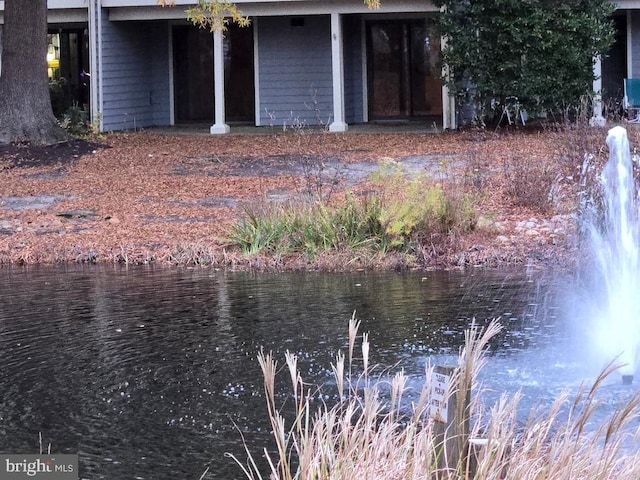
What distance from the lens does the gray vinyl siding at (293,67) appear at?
26406 millimetres

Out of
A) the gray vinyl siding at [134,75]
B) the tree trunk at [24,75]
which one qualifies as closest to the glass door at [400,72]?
the gray vinyl siding at [134,75]

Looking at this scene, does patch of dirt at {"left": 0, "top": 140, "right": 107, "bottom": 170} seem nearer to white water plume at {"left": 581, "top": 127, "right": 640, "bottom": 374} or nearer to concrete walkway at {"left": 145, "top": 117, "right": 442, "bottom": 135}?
concrete walkway at {"left": 145, "top": 117, "right": 442, "bottom": 135}

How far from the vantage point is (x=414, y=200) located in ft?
40.5

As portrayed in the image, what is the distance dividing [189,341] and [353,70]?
18.8 metres

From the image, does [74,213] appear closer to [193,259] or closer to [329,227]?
[193,259]

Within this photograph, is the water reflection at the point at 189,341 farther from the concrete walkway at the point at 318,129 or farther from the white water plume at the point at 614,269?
the concrete walkway at the point at 318,129

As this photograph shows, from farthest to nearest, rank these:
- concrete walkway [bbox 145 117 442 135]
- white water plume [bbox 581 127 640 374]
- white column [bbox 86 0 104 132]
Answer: white column [bbox 86 0 104 132] → concrete walkway [bbox 145 117 442 135] → white water plume [bbox 581 127 640 374]

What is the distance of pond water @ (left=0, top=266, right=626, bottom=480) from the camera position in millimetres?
6348

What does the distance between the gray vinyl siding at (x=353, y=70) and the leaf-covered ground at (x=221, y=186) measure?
3485 millimetres

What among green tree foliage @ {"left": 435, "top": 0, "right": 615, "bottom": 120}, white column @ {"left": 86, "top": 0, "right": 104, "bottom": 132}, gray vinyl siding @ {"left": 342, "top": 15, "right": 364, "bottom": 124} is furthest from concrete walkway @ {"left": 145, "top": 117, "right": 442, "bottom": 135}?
green tree foliage @ {"left": 435, "top": 0, "right": 615, "bottom": 120}

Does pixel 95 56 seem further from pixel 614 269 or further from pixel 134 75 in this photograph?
pixel 614 269

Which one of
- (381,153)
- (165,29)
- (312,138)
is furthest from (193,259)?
(165,29)

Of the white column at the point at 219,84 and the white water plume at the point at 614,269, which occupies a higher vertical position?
the white column at the point at 219,84

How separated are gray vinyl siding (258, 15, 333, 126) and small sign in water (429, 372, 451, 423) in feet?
72.8
